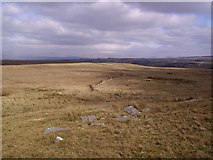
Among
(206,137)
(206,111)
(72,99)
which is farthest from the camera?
(72,99)

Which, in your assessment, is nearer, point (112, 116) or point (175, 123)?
point (175, 123)

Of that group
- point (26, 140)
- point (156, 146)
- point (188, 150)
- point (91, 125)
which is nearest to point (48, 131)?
point (26, 140)

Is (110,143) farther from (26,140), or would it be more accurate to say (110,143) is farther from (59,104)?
(59,104)

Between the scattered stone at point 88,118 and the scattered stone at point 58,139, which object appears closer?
the scattered stone at point 58,139

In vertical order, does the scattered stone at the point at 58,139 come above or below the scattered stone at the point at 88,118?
above

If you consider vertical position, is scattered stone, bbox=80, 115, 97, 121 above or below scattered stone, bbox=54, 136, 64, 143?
below

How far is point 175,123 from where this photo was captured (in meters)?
14.3

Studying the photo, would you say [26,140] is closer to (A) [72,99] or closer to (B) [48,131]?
(B) [48,131]

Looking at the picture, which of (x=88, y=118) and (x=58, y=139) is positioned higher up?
(x=58, y=139)

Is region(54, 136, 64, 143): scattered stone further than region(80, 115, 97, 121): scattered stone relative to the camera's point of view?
No

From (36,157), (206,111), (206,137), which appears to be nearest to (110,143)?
(36,157)

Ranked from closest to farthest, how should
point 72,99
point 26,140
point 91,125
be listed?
point 26,140, point 91,125, point 72,99

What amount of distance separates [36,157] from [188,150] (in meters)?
9.51

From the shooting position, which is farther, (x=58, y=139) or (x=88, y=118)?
(x=88, y=118)
